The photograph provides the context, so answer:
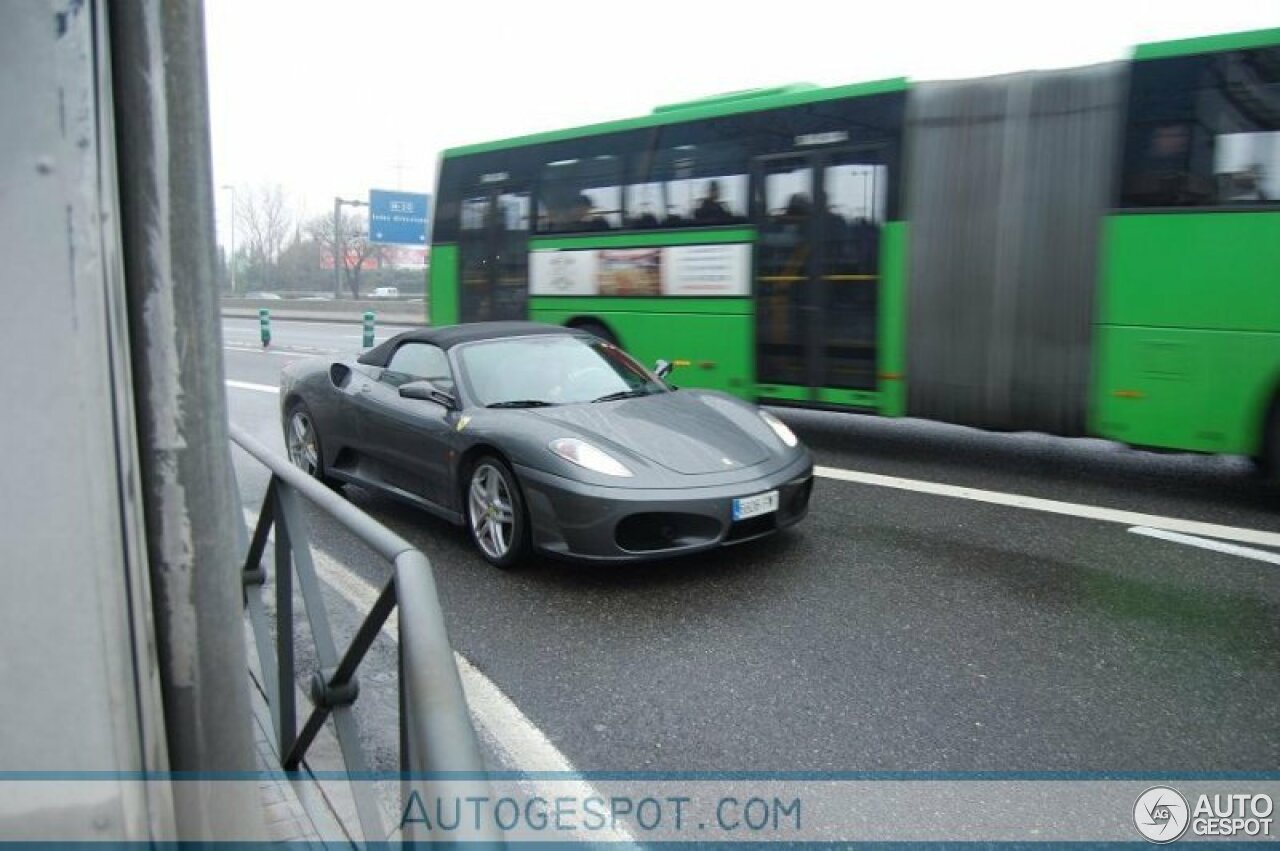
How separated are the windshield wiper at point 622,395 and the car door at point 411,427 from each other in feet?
2.96

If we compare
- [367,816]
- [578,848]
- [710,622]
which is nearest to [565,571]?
→ [710,622]

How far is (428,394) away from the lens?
5.69m

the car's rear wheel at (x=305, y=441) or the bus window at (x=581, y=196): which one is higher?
the bus window at (x=581, y=196)

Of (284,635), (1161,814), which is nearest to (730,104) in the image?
(284,635)

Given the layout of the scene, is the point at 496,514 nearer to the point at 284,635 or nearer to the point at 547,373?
the point at 547,373

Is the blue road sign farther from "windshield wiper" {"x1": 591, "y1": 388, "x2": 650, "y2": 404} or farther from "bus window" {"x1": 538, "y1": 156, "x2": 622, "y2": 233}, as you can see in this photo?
"windshield wiper" {"x1": 591, "y1": 388, "x2": 650, "y2": 404}

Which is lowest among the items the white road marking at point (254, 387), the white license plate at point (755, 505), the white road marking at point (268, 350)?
the white road marking at point (254, 387)

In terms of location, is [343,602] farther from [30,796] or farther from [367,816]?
[30,796]

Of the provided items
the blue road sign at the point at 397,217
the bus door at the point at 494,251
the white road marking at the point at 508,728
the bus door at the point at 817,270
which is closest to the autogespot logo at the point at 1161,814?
the white road marking at the point at 508,728

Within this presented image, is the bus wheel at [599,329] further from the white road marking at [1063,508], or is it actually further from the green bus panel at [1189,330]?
the green bus panel at [1189,330]

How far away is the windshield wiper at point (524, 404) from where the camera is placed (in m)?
5.59

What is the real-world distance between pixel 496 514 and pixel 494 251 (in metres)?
6.70

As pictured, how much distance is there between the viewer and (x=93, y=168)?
4.57ft

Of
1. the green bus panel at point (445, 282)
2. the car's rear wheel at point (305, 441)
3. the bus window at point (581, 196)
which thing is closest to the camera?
the car's rear wheel at point (305, 441)
